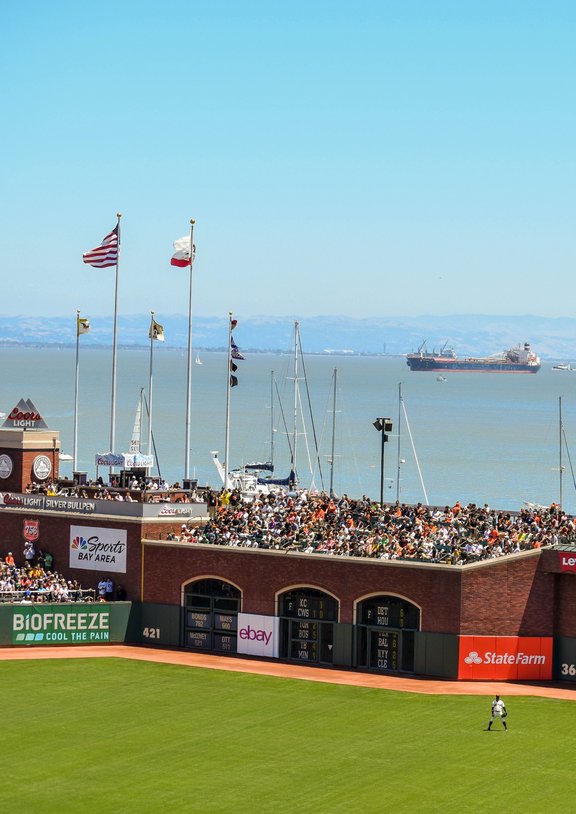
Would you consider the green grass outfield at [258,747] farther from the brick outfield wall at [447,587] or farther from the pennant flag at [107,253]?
the pennant flag at [107,253]

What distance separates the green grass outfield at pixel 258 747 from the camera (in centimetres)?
3189

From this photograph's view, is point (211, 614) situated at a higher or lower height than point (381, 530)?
lower

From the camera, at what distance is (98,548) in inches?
2023

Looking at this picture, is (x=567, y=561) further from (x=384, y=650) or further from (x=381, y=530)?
(x=381, y=530)

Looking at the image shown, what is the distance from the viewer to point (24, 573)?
5162cm

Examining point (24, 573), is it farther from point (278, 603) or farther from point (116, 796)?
point (116, 796)

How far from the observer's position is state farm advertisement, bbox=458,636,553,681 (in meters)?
44.8

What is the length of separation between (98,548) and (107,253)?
1393 cm

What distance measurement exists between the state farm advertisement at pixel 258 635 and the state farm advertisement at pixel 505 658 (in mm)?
6913

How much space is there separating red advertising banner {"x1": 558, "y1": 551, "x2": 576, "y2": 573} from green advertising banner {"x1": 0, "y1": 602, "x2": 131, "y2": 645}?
51.9 ft

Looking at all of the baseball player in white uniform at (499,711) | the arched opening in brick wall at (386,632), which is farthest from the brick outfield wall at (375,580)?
the baseball player in white uniform at (499,711)

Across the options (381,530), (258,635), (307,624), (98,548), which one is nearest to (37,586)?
(98,548)

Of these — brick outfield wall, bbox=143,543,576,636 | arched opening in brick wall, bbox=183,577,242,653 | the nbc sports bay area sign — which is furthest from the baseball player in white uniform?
the nbc sports bay area sign

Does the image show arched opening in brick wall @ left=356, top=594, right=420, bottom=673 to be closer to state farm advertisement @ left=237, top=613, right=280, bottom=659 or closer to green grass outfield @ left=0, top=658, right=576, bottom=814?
green grass outfield @ left=0, top=658, right=576, bottom=814
